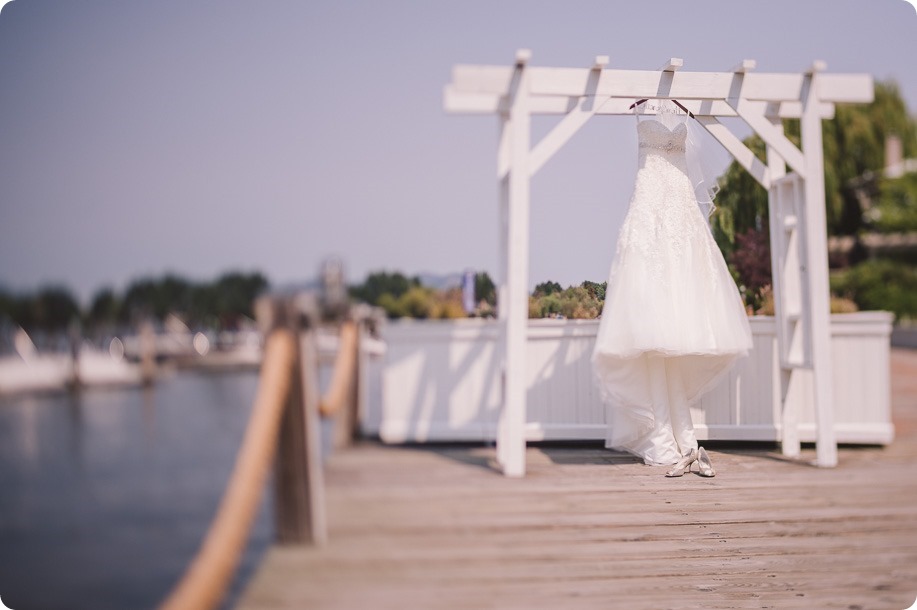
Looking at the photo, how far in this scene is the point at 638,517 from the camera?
2.09 m

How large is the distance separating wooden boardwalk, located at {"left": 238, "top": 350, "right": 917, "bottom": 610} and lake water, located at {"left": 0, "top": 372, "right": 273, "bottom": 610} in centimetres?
50

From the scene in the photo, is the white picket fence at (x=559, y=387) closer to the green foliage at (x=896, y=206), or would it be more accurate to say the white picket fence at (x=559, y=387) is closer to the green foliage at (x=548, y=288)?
the green foliage at (x=548, y=288)

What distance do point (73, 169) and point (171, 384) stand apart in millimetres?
672

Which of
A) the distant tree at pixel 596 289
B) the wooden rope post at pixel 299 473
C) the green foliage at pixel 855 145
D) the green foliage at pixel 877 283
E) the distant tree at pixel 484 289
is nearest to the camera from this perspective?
the wooden rope post at pixel 299 473

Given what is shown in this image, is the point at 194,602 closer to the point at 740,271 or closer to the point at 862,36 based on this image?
the point at 740,271

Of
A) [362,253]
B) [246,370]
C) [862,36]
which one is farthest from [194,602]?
[862,36]

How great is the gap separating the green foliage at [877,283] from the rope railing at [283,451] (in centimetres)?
329

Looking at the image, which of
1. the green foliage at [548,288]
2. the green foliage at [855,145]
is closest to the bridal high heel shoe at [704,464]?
the green foliage at [548,288]

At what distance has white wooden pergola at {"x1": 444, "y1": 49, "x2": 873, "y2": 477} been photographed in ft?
6.47

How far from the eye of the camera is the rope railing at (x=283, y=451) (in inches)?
51.7

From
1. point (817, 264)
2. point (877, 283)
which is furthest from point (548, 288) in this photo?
point (877, 283)

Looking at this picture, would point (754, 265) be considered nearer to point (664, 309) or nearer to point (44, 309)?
point (664, 309)

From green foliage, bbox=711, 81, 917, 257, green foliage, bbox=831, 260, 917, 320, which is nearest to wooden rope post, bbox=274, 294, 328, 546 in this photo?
green foliage, bbox=711, 81, 917, 257

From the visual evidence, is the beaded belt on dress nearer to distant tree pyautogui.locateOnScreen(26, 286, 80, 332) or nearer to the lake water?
the lake water
